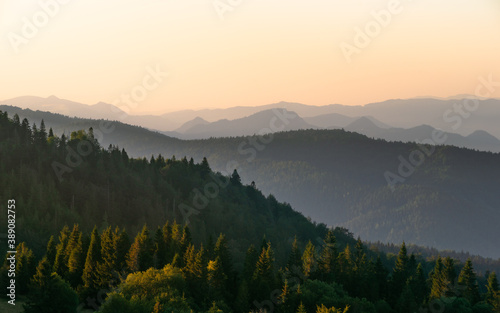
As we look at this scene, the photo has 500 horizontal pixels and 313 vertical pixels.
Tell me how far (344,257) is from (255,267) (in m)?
27.2

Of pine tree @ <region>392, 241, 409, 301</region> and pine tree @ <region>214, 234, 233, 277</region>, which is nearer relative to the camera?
pine tree @ <region>214, 234, 233, 277</region>

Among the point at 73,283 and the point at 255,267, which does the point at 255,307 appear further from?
the point at 73,283

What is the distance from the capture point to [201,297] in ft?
349

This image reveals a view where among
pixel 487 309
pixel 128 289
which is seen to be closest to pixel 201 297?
pixel 128 289

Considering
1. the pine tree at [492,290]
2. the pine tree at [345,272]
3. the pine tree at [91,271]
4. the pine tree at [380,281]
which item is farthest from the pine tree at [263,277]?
the pine tree at [492,290]

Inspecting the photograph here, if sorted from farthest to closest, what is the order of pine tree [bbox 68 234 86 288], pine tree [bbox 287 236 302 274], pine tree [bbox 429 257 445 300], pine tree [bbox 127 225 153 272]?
1. pine tree [bbox 429 257 445 300]
2. pine tree [bbox 287 236 302 274]
3. pine tree [bbox 127 225 153 272]
4. pine tree [bbox 68 234 86 288]

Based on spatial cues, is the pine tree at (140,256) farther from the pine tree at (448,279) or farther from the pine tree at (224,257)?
the pine tree at (448,279)

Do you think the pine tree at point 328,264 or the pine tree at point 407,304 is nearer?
the pine tree at point 407,304

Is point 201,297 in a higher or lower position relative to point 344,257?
lower

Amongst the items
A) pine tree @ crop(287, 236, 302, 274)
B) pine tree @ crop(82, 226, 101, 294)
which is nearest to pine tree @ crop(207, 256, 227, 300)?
pine tree @ crop(82, 226, 101, 294)

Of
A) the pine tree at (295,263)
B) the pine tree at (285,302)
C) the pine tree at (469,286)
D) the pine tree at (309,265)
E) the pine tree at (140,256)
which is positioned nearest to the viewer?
the pine tree at (285,302)

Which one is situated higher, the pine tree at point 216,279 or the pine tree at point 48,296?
the pine tree at point 216,279

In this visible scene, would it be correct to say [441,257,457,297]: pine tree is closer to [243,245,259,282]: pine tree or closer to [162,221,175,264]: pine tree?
[243,245,259,282]: pine tree

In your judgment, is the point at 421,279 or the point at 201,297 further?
the point at 421,279
